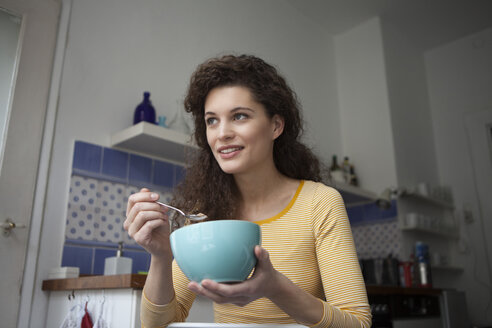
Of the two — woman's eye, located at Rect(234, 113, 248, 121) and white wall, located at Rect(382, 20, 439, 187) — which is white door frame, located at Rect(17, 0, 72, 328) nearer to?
woman's eye, located at Rect(234, 113, 248, 121)

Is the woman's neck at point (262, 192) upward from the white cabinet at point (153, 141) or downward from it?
downward

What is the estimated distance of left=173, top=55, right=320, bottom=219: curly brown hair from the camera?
1.02 meters

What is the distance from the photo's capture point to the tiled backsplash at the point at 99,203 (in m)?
1.79

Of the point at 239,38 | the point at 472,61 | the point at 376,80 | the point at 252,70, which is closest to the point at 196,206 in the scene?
the point at 252,70

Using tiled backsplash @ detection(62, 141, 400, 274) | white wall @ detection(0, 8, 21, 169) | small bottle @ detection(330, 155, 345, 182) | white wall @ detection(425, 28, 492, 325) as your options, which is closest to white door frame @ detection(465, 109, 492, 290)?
white wall @ detection(425, 28, 492, 325)

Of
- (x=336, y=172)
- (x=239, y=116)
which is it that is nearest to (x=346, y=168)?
(x=336, y=172)

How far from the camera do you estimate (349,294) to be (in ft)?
→ 2.56

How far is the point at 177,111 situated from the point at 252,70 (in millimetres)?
1345

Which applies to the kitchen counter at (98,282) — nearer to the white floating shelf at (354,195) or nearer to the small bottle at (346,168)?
the white floating shelf at (354,195)

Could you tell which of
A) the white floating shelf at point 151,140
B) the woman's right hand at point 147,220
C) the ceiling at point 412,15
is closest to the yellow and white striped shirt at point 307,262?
the woman's right hand at point 147,220

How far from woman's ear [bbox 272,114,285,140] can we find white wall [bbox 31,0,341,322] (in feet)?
0.98

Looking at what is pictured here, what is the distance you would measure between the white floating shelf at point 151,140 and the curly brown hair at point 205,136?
2.33ft

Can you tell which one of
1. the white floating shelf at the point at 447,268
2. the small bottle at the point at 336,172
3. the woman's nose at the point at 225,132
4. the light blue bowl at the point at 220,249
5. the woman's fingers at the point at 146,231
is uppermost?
the small bottle at the point at 336,172

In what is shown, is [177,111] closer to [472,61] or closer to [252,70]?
[252,70]
